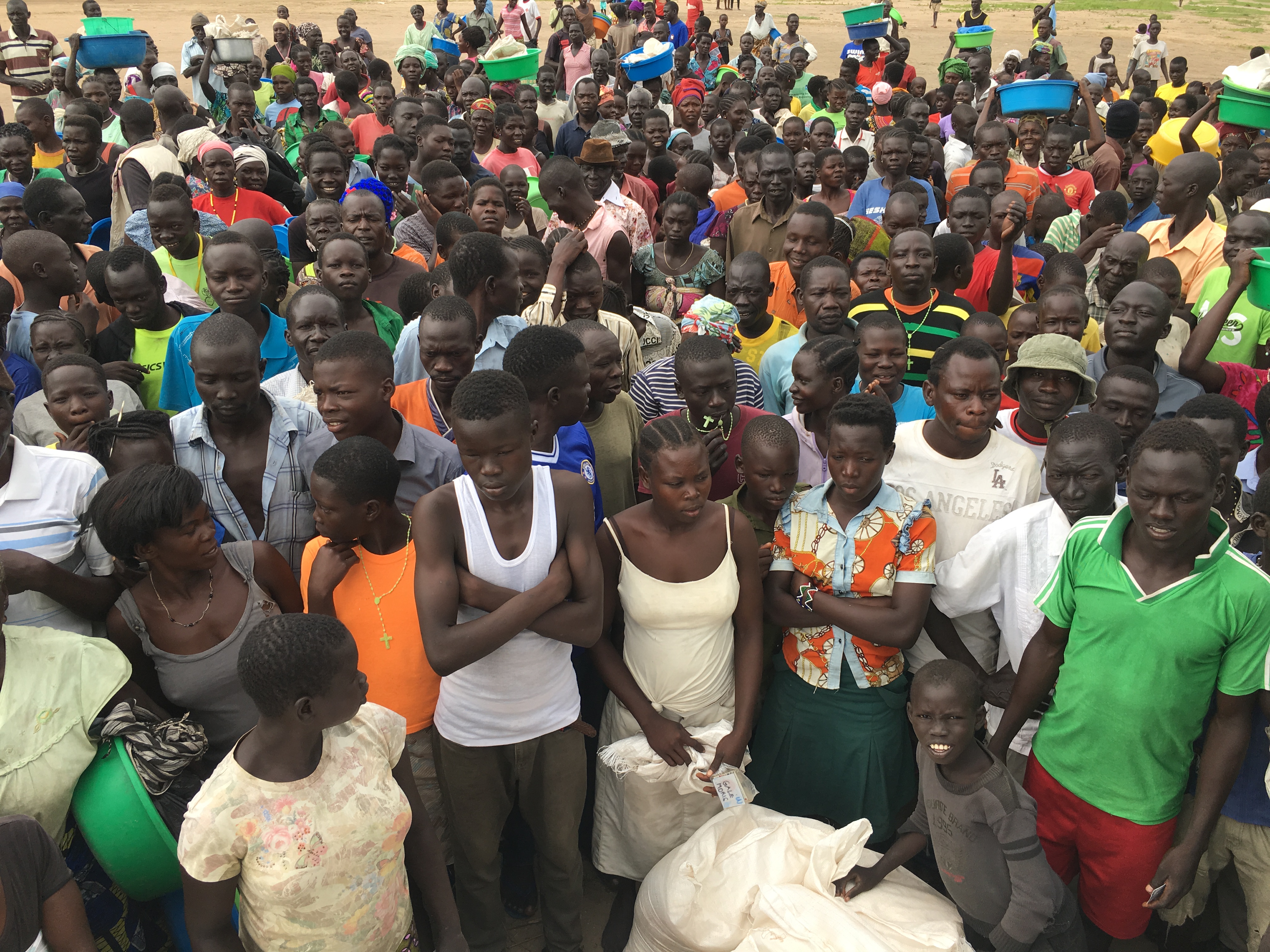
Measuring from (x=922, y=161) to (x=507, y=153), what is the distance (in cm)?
341

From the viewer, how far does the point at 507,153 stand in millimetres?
8023

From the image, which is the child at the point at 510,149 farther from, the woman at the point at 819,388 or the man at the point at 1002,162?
the woman at the point at 819,388

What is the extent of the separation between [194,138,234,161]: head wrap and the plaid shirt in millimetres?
3495

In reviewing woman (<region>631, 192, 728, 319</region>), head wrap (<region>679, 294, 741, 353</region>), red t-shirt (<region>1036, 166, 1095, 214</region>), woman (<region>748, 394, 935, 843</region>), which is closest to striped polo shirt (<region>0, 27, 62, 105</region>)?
woman (<region>631, 192, 728, 319</region>)

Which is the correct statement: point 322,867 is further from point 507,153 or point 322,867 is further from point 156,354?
point 507,153

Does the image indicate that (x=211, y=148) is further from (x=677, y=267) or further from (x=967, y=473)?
(x=967, y=473)

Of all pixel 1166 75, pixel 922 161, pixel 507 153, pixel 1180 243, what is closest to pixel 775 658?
pixel 1180 243

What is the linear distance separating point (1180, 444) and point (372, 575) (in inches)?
85.6

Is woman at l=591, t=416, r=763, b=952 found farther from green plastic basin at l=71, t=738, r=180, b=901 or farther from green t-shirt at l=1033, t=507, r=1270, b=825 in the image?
green plastic basin at l=71, t=738, r=180, b=901

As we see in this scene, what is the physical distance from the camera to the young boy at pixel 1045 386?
3.26 meters

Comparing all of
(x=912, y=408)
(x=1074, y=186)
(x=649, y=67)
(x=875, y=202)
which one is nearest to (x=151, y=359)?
(x=912, y=408)

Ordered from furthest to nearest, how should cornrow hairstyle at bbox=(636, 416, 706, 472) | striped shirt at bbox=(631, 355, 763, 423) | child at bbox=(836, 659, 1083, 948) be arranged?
1. striped shirt at bbox=(631, 355, 763, 423)
2. cornrow hairstyle at bbox=(636, 416, 706, 472)
3. child at bbox=(836, 659, 1083, 948)

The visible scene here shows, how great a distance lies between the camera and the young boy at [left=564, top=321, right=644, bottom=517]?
3428 mm

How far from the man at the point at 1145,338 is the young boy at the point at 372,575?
2863 mm
